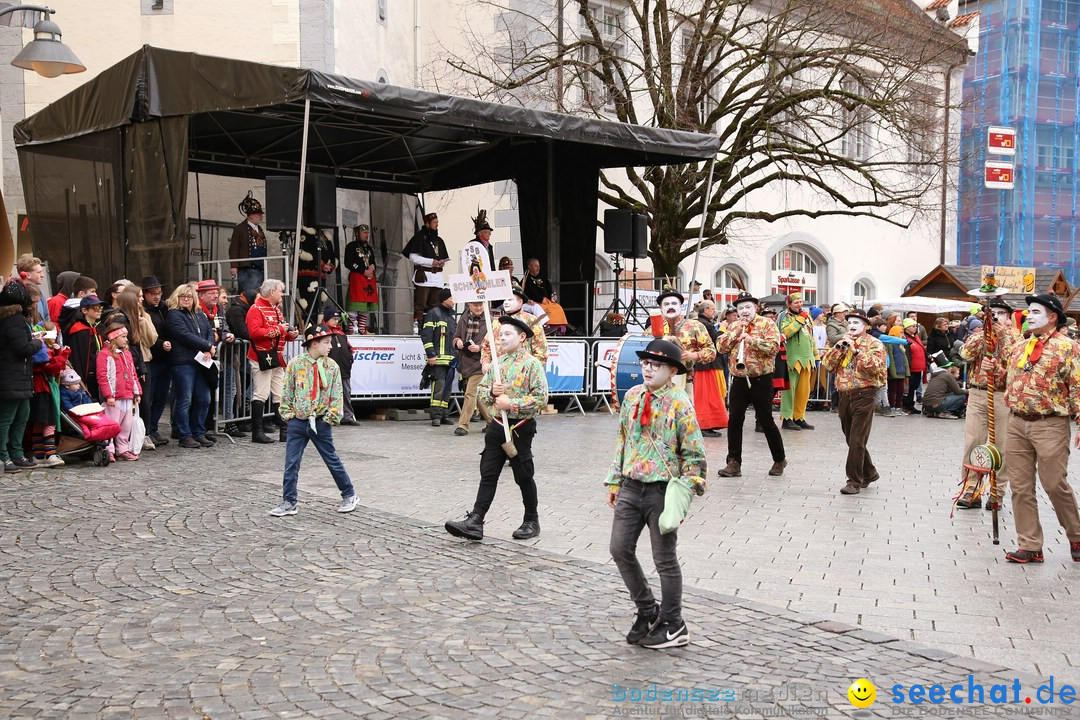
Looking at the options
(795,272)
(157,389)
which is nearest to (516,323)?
(157,389)

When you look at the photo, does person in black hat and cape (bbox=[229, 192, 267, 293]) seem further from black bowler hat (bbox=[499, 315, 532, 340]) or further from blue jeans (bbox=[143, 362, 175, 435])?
black bowler hat (bbox=[499, 315, 532, 340])

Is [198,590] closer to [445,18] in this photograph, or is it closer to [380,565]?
[380,565]

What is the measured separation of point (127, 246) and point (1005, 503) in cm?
1111

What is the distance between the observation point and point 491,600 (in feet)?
21.4

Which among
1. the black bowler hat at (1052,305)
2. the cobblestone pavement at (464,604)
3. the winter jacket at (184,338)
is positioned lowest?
the cobblestone pavement at (464,604)

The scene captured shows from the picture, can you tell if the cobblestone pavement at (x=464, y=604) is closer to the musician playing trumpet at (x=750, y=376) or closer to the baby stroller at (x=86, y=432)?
the baby stroller at (x=86, y=432)

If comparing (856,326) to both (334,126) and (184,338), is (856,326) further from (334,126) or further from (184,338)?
(334,126)

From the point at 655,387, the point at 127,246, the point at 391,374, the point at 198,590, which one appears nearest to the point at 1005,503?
the point at 655,387

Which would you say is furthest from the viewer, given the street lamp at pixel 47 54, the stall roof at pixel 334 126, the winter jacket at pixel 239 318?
the stall roof at pixel 334 126

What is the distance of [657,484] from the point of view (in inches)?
231

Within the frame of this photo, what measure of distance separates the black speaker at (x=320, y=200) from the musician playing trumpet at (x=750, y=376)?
24.1ft

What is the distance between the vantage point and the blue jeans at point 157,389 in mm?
12328

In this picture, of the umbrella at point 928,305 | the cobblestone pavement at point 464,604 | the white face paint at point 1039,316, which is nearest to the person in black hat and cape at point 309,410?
the cobblestone pavement at point 464,604

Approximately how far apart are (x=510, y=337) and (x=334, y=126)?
10.5 metres
